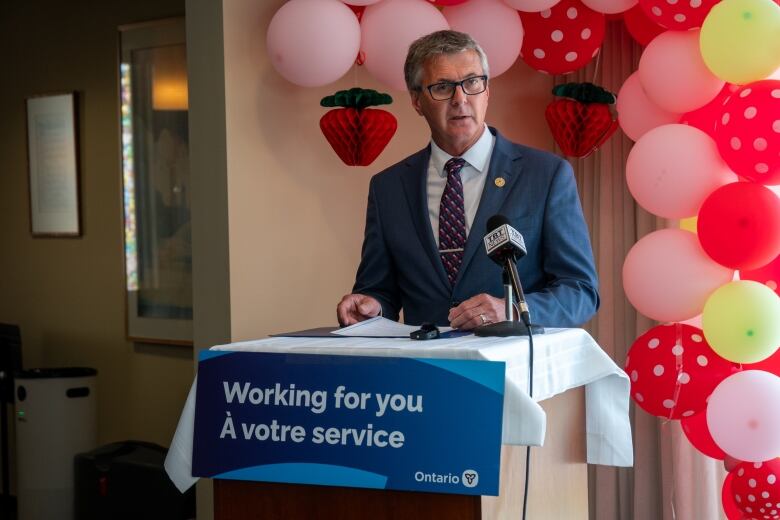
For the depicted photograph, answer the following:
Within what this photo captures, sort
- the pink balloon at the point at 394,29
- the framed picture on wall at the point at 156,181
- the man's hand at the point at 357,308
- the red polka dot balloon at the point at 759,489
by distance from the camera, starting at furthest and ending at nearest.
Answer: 1. the framed picture on wall at the point at 156,181
2. the pink balloon at the point at 394,29
3. the red polka dot balloon at the point at 759,489
4. the man's hand at the point at 357,308

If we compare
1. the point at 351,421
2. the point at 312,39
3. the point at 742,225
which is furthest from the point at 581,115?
the point at 351,421

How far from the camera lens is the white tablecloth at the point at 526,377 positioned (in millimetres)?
1589

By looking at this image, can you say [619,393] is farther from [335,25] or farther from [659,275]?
[335,25]

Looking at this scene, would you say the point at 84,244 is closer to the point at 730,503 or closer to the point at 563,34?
the point at 563,34

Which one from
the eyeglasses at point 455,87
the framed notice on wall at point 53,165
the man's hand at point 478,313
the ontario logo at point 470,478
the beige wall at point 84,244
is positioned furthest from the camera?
the framed notice on wall at point 53,165

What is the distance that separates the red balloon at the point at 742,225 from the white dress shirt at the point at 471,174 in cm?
76

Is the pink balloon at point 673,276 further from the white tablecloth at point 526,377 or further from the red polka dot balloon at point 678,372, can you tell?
the white tablecloth at point 526,377

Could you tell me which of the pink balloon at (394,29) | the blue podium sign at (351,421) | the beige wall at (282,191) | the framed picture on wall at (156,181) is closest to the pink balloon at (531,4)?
the pink balloon at (394,29)

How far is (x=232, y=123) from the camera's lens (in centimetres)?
320

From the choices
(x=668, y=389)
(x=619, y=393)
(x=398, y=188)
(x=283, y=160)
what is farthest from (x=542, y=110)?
(x=619, y=393)

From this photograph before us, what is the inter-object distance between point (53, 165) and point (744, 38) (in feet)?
13.4

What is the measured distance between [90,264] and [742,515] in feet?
12.2

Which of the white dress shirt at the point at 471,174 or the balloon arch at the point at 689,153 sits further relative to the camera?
the balloon arch at the point at 689,153

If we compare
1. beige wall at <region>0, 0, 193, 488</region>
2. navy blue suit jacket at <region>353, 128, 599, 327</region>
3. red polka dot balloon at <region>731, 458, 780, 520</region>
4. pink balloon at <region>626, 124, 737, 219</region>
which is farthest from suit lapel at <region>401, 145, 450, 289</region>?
beige wall at <region>0, 0, 193, 488</region>
